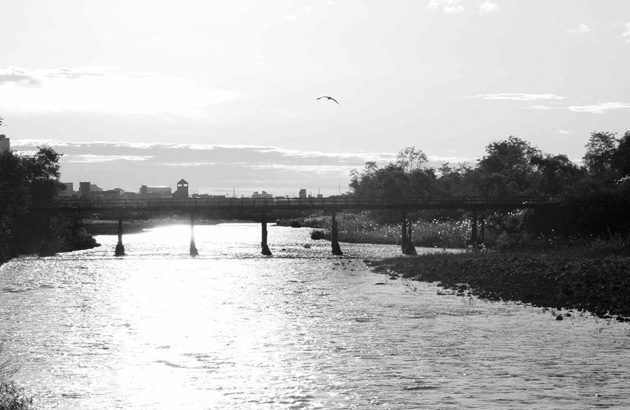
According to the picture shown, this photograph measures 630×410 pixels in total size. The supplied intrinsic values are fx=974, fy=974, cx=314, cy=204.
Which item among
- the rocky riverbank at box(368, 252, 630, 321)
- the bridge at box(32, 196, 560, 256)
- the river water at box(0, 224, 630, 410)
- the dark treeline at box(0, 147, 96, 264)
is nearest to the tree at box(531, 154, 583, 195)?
the bridge at box(32, 196, 560, 256)

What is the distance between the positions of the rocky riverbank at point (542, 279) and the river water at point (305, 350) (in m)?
2.54

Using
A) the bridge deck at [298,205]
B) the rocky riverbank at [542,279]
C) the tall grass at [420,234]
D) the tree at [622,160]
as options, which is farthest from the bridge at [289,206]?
the rocky riverbank at [542,279]

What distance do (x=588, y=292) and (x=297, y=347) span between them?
2142 centimetres

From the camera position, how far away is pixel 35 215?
13038 centimetres

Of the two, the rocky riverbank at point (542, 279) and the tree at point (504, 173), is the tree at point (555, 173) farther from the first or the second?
the rocky riverbank at point (542, 279)

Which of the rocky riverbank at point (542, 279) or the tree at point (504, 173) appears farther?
the tree at point (504, 173)

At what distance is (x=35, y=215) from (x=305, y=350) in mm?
96828

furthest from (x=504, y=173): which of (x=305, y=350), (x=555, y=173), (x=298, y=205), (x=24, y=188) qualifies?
(x=305, y=350)

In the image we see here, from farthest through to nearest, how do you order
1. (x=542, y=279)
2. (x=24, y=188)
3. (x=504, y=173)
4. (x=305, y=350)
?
(x=504, y=173), (x=24, y=188), (x=542, y=279), (x=305, y=350)

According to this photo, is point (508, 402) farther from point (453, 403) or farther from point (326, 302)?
point (326, 302)

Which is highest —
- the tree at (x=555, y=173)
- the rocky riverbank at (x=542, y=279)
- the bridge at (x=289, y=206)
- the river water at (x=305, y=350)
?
the tree at (x=555, y=173)

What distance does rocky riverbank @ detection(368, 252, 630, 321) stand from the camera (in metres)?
53.8

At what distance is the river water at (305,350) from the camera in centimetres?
3148

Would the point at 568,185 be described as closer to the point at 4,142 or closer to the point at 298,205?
the point at 298,205
